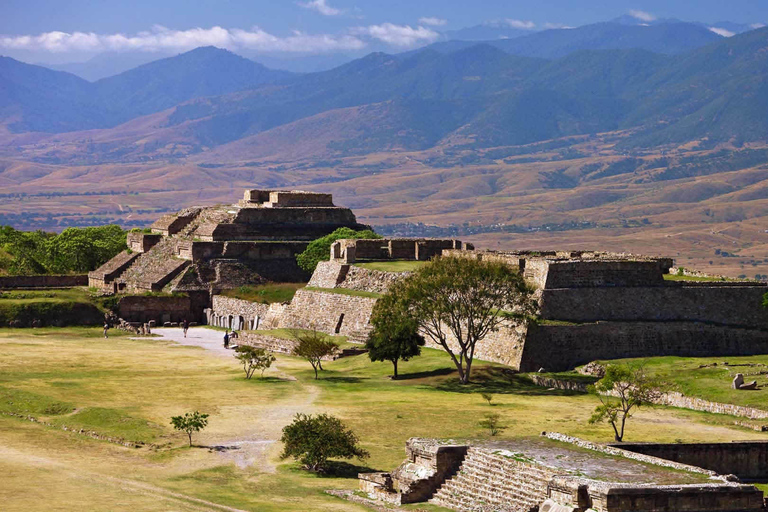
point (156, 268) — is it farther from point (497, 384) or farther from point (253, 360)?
point (497, 384)

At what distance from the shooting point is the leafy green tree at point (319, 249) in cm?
9050

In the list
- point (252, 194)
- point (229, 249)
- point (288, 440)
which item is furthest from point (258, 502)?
point (252, 194)

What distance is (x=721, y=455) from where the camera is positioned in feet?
130

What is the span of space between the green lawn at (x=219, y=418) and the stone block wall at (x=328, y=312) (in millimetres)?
5388

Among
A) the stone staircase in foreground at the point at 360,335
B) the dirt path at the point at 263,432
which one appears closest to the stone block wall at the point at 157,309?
the stone staircase in foreground at the point at 360,335

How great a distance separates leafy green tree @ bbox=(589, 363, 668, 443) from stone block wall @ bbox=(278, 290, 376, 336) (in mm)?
22449

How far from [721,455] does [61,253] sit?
70.0m

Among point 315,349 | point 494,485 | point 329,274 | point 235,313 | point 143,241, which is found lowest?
point 494,485

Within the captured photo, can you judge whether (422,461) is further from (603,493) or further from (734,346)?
(734,346)

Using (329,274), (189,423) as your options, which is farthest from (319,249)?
(189,423)

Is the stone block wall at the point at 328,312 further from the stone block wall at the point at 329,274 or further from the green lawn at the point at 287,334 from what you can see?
the stone block wall at the point at 329,274

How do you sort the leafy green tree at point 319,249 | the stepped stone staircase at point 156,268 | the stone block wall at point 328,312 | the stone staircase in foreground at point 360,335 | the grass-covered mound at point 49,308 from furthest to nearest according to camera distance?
1. the leafy green tree at point 319,249
2. the stepped stone staircase at point 156,268
3. the grass-covered mound at point 49,308
4. the stone block wall at point 328,312
5. the stone staircase in foreground at point 360,335

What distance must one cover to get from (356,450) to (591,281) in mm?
22522

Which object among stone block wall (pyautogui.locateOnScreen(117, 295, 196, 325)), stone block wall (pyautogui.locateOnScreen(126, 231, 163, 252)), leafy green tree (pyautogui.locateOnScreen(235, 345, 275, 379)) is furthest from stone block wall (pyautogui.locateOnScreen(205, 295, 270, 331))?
leafy green tree (pyautogui.locateOnScreen(235, 345, 275, 379))
